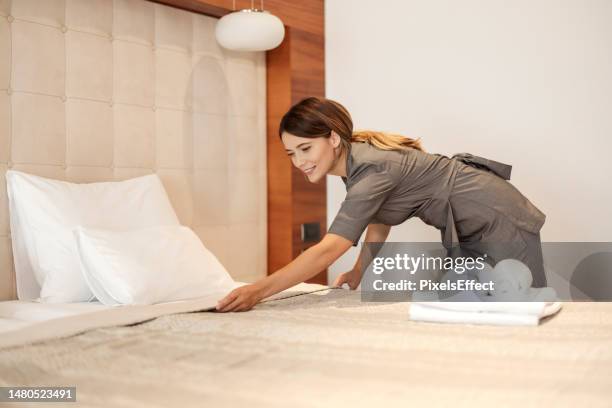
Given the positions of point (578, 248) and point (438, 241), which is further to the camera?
point (438, 241)

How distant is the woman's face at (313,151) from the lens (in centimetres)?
217

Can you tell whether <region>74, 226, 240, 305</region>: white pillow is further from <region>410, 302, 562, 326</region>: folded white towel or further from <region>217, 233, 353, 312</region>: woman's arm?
<region>410, 302, 562, 326</region>: folded white towel

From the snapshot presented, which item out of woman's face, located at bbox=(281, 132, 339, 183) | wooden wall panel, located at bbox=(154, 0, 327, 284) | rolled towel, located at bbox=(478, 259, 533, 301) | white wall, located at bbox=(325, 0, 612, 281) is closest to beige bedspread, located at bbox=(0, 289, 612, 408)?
rolled towel, located at bbox=(478, 259, 533, 301)

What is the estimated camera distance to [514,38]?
303cm

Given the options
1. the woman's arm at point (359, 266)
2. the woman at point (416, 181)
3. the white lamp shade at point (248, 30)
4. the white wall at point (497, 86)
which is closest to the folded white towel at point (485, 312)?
the woman at point (416, 181)

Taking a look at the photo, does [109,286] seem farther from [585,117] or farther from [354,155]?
[585,117]

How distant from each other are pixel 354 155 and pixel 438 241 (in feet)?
4.26

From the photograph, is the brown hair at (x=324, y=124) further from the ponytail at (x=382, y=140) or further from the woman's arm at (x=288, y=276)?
the woman's arm at (x=288, y=276)

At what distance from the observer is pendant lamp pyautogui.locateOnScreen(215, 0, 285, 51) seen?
2.72m

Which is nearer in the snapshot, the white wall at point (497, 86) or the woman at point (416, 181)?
the woman at point (416, 181)

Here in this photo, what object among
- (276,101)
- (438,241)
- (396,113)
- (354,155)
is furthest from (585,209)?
(276,101)

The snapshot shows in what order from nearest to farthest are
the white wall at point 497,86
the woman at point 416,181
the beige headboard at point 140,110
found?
1. the woman at point 416,181
2. the beige headboard at point 140,110
3. the white wall at point 497,86

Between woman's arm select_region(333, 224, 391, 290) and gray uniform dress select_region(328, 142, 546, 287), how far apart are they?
0.26m

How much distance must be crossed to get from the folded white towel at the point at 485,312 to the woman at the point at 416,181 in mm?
444
